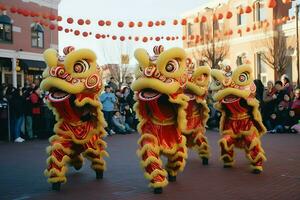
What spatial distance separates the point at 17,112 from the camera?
45.5 ft

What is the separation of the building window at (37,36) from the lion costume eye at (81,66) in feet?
68.3

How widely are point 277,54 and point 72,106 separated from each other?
24872 millimetres

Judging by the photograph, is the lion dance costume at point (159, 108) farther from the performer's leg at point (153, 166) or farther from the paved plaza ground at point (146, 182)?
the paved plaza ground at point (146, 182)

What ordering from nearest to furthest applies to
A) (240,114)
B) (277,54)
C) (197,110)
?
(240,114)
(197,110)
(277,54)

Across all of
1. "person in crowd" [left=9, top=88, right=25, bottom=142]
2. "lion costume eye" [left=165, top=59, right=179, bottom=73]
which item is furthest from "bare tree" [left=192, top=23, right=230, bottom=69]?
"lion costume eye" [left=165, top=59, right=179, bottom=73]

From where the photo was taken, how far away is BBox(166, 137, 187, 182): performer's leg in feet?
24.1

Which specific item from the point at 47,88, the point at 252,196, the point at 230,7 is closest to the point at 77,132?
the point at 47,88

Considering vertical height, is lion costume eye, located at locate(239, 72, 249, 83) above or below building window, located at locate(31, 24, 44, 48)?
below

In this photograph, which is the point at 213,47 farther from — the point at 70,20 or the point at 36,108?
the point at 36,108

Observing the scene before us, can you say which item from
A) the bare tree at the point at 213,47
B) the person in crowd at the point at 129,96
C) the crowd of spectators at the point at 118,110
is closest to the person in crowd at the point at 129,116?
the crowd of spectators at the point at 118,110

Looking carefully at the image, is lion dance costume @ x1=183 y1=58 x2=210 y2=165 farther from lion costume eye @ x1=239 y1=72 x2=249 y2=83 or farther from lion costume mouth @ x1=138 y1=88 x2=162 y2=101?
lion costume mouth @ x1=138 y1=88 x2=162 y2=101

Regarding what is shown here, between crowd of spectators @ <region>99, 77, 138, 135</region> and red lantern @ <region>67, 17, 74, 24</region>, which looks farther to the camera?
crowd of spectators @ <region>99, 77, 138, 135</region>

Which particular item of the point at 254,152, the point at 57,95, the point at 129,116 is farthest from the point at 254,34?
the point at 57,95

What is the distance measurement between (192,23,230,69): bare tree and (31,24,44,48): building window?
12.0 meters
